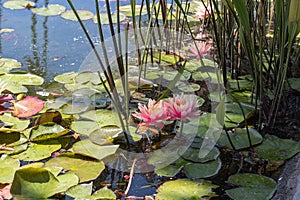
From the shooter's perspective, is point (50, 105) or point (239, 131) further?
point (50, 105)

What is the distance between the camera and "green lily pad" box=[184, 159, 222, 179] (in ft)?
3.31

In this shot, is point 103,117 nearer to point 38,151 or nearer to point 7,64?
point 38,151

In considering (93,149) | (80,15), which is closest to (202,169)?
(93,149)

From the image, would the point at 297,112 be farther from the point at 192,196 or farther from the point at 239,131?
the point at 192,196

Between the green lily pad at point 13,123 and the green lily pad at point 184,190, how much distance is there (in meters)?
0.45

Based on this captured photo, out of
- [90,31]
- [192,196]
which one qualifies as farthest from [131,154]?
[90,31]

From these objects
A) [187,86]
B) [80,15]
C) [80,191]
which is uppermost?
[80,15]

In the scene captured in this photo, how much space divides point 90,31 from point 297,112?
987mm

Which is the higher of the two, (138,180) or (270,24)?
(270,24)

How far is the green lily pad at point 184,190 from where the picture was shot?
0.94 meters

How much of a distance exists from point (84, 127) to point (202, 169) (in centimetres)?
35

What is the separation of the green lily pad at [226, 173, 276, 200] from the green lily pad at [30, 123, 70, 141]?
18.2 inches

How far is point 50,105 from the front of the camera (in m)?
1.32

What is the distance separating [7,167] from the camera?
3.40ft
